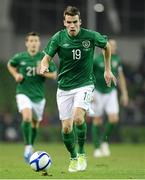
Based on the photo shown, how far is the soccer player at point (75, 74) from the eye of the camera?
14.4 metres

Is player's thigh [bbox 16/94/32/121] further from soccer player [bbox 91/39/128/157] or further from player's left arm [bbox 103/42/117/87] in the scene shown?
player's left arm [bbox 103/42/117/87]

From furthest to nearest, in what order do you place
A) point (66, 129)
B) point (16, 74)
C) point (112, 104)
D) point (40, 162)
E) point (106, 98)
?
point (106, 98), point (112, 104), point (16, 74), point (66, 129), point (40, 162)

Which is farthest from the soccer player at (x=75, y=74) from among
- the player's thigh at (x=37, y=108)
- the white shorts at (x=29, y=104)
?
the player's thigh at (x=37, y=108)

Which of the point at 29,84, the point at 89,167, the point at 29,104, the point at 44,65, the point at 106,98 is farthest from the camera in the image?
the point at 106,98

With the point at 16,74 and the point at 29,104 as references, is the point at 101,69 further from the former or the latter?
the point at 16,74

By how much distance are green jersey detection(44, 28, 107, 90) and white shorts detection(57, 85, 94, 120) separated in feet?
0.29

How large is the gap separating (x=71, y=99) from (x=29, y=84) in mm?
4031

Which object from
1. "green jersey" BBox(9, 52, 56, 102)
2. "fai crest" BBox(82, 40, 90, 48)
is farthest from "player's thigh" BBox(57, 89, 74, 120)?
"green jersey" BBox(9, 52, 56, 102)

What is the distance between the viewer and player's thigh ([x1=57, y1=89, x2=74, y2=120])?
14633 millimetres

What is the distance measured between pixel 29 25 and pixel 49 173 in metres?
25.7

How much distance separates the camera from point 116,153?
74.2ft

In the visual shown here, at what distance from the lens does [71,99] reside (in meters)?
14.7

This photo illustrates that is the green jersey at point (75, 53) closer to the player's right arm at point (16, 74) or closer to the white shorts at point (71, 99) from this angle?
the white shorts at point (71, 99)

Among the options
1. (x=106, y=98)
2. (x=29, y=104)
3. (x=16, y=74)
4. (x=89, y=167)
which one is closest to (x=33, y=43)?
(x=16, y=74)
